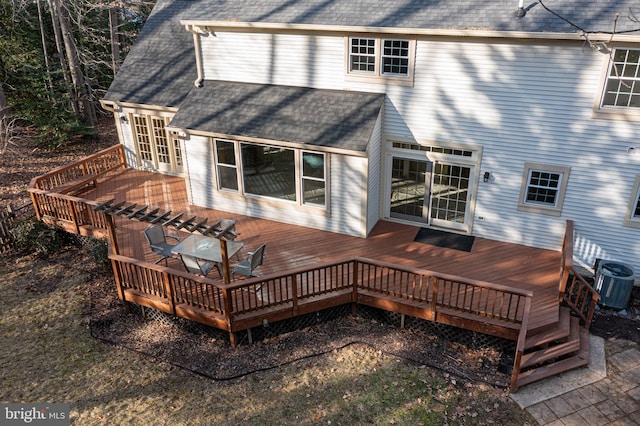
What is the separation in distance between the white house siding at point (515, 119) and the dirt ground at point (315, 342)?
2.23m

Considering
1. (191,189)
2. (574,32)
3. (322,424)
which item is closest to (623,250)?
(574,32)

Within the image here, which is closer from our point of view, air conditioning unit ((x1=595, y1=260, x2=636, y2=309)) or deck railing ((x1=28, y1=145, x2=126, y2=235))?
air conditioning unit ((x1=595, y1=260, x2=636, y2=309))

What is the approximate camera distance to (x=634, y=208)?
10609 millimetres

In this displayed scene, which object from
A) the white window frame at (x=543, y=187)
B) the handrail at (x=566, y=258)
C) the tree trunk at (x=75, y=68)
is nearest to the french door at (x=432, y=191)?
the white window frame at (x=543, y=187)

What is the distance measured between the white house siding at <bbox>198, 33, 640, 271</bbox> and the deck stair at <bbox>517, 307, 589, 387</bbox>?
103 inches

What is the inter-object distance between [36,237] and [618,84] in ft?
48.4

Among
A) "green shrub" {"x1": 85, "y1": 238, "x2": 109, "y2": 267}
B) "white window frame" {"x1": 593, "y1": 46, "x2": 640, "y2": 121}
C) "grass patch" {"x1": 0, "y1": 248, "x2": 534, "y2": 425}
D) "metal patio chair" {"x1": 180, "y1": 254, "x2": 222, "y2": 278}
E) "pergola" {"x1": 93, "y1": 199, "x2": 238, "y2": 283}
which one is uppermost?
"white window frame" {"x1": 593, "y1": 46, "x2": 640, "y2": 121}

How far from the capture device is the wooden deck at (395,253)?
1056 centimetres

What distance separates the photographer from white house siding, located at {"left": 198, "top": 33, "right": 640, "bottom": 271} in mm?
10219

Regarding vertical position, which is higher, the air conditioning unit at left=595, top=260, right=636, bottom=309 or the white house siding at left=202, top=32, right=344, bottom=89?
the white house siding at left=202, top=32, right=344, bottom=89

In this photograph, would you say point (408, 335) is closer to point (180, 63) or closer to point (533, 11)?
point (533, 11)

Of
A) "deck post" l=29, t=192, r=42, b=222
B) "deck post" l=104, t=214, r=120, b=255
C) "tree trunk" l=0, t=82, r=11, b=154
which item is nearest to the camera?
"deck post" l=104, t=214, r=120, b=255

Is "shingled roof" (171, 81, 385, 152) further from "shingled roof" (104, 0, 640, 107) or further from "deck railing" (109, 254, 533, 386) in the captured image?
"deck railing" (109, 254, 533, 386)

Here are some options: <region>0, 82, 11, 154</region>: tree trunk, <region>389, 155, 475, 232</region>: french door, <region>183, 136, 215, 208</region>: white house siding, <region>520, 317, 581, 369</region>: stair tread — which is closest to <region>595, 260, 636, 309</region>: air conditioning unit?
<region>520, 317, 581, 369</region>: stair tread
